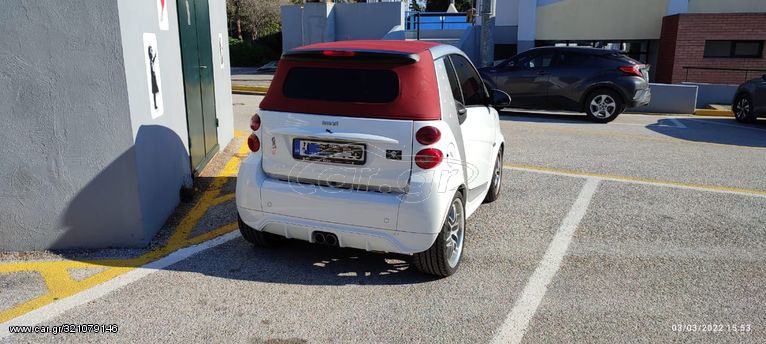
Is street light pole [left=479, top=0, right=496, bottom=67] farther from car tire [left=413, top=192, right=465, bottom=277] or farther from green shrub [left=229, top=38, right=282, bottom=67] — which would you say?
green shrub [left=229, top=38, right=282, bottom=67]

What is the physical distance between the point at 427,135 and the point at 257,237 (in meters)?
1.64

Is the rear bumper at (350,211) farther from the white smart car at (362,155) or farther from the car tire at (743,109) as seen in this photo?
the car tire at (743,109)

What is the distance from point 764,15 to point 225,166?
678 inches

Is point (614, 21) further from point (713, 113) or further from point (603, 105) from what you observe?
point (603, 105)

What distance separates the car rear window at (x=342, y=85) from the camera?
162 inches

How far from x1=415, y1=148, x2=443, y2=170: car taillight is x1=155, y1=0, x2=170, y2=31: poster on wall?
2.92 meters

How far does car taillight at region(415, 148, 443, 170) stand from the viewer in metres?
3.97

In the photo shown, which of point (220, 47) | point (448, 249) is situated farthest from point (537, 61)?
point (448, 249)

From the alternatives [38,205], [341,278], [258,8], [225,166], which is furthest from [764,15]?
[258,8]

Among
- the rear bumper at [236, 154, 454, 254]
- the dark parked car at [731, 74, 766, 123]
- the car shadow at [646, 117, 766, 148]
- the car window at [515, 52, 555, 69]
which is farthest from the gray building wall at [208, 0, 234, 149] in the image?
the dark parked car at [731, 74, 766, 123]

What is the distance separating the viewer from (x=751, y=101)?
12359 mm

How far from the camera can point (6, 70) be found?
4.32m

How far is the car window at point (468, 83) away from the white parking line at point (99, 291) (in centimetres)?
236

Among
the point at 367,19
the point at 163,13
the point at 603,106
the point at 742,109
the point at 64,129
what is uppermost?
the point at 367,19
